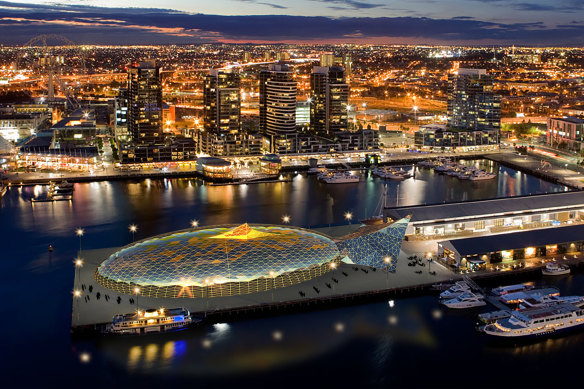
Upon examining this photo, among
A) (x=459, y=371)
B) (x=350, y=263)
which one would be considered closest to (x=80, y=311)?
(x=350, y=263)

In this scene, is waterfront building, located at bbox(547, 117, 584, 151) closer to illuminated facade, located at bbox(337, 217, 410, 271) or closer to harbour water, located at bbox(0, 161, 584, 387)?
harbour water, located at bbox(0, 161, 584, 387)

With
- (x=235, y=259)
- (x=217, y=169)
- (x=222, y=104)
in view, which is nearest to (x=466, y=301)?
(x=235, y=259)

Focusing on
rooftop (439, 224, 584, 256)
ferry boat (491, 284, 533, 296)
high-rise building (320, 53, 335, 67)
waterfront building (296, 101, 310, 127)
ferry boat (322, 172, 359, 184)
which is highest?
high-rise building (320, 53, 335, 67)

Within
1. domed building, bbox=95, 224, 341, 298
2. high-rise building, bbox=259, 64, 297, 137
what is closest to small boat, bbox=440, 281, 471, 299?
domed building, bbox=95, 224, 341, 298

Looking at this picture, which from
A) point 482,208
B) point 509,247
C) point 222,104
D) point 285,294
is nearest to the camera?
point 285,294

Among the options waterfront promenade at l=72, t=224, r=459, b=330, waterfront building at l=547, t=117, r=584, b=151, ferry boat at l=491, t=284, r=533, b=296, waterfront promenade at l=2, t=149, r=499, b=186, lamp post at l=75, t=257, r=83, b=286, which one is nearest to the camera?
waterfront promenade at l=72, t=224, r=459, b=330

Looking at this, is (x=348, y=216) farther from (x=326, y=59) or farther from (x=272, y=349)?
(x=326, y=59)
